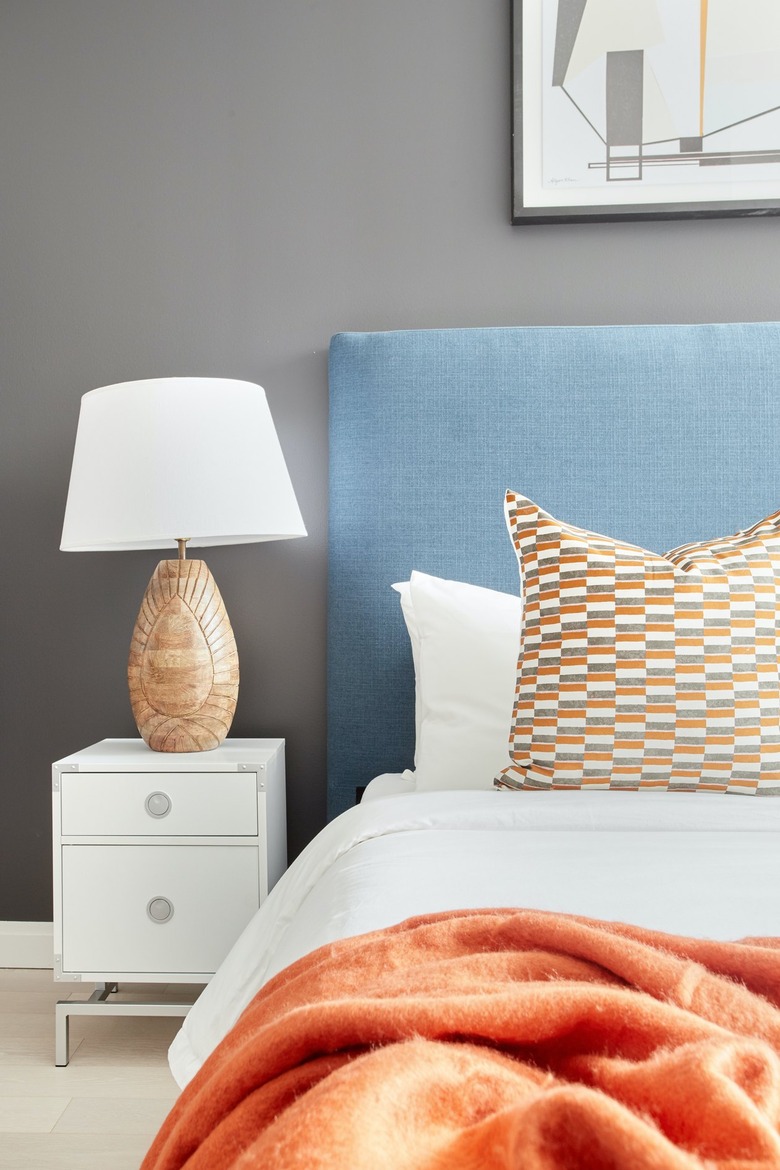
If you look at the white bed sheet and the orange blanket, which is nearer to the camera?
the orange blanket

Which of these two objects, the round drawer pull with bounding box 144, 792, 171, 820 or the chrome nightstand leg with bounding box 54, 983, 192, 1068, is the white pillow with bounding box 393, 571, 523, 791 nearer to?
the round drawer pull with bounding box 144, 792, 171, 820

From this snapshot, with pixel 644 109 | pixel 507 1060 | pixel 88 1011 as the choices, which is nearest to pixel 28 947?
pixel 88 1011

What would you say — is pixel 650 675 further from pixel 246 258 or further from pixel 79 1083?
pixel 246 258

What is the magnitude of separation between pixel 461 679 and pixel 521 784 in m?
0.33

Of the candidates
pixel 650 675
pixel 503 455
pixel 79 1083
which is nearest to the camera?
pixel 650 675

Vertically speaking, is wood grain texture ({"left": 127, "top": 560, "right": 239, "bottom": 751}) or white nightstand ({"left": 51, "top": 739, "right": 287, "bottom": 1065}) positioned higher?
wood grain texture ({"left": 127, "top": 560, "right": 239, "bottom": 751})

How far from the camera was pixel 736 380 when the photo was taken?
1.96 meters

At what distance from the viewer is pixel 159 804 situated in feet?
5.80

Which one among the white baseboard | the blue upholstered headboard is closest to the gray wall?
the white baseboard

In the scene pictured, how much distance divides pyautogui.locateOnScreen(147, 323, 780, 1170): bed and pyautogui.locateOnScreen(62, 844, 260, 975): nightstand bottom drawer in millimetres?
319

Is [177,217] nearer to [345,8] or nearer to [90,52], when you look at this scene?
[90,52]

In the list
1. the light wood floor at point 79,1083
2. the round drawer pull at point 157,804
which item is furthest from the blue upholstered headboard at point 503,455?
the light wood floor at point 79,1083

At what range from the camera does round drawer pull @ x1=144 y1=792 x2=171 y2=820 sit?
1.76 m

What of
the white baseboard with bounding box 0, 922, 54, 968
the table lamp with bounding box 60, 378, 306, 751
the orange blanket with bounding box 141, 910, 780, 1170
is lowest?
the white baseboard with bounding box 0, 922, 54, 968
